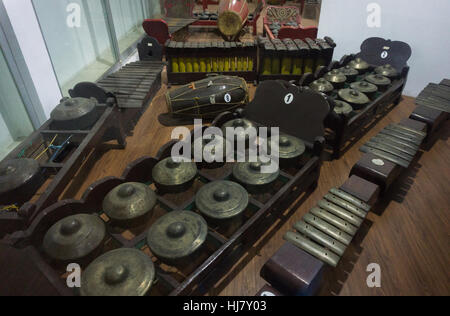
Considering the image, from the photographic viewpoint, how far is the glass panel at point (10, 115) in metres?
3.72

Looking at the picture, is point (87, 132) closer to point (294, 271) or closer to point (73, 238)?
point (73, 238)

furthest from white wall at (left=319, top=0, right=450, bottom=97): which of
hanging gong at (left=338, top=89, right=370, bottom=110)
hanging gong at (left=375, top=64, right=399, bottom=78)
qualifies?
hanging gong at (left=338, top=89, right=370, bottom=110)

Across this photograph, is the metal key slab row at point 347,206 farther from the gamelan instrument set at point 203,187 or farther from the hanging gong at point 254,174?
the hanging gong at point 254,174

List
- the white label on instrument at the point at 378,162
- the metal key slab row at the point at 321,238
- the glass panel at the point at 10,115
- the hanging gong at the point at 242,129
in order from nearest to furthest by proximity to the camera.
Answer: the metal key slab row at the point at 321,238 → the white label on instrument at the point at 378,162 → the hanging gong at the point at 242,129 → the glass panel at the point at 10,115

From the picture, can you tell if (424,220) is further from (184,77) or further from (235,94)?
(184,77)

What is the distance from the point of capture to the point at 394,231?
115 inches

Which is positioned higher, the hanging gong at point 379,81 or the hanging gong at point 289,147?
the hanging gong at point 379,81

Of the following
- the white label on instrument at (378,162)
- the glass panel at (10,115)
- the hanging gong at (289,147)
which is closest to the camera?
the white label on instrument at (378,162)

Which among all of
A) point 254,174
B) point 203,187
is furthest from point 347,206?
point 203,187

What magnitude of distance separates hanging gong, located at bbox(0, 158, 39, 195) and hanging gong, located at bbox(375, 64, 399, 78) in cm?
507

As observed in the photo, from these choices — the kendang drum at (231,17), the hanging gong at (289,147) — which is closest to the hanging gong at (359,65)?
the hanging gong at (289,147)

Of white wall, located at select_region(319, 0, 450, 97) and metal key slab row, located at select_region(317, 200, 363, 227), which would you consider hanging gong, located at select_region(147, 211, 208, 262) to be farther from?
white wall, located at select_region(319, 0, 450, 97)

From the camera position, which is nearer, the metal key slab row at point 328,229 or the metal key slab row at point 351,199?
the metal key slab row at point 328,229

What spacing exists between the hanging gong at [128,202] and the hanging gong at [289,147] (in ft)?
4.50
